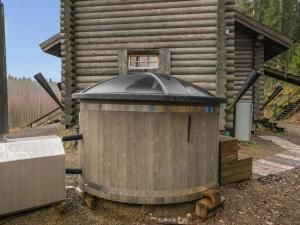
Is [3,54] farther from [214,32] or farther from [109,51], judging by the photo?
[214,32]

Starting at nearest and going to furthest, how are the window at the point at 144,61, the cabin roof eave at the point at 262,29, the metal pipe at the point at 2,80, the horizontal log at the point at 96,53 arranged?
the metal pipe at the point at 2,80, the window at the point at 144,61, the horizontal log at the point at 96,53, the cabin roof eave at the point at 262,29

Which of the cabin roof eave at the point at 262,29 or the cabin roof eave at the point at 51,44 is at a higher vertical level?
the cabin roof eave at the point at 262,29

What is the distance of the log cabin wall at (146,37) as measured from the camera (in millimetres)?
8484

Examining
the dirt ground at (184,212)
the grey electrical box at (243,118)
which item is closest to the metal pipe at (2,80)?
the dirt ground at (184,212)

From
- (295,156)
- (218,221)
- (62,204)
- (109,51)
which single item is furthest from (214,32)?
(62,204)

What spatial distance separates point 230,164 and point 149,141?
2.08m

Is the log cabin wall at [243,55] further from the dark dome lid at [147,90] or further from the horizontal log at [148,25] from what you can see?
the dark dome lid at [147,90]

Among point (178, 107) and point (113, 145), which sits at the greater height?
point (178, 107)

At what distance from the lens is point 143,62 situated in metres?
9.07

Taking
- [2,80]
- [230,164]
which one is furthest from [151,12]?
[2,80]

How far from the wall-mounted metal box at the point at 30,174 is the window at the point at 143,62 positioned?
567 centimetres

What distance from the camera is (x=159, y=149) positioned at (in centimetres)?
357

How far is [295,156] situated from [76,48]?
25.8ft

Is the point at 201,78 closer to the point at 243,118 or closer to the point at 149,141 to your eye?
the point at 243,118
